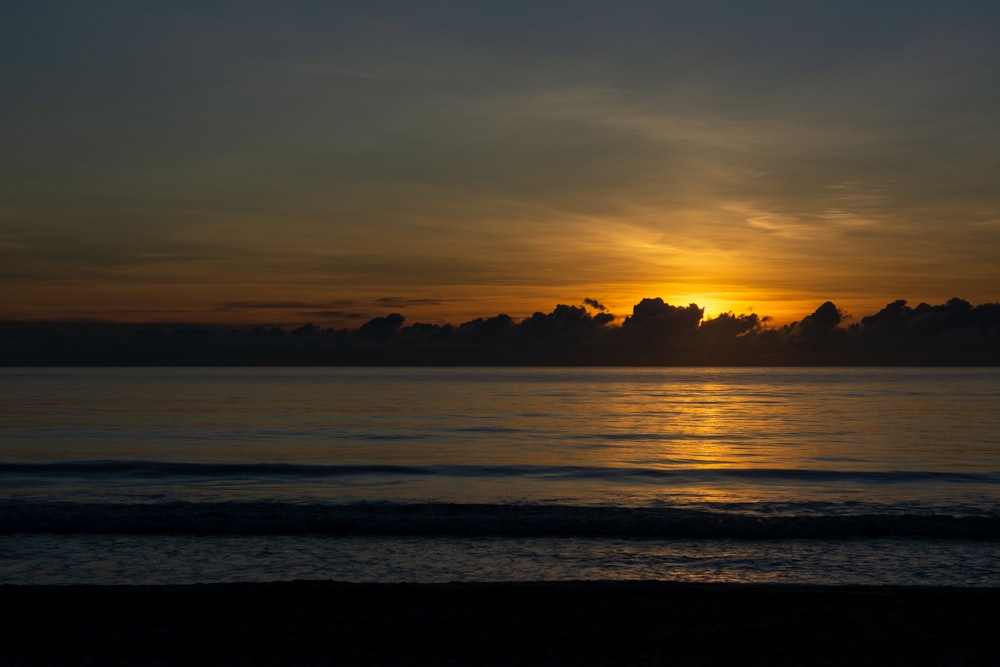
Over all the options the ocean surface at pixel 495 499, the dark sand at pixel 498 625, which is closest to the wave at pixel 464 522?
the ocean surface at pixel 495 499

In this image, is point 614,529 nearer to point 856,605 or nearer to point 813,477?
point 856,605

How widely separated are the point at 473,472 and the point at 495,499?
7.16 meters

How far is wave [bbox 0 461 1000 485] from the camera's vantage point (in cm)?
3247

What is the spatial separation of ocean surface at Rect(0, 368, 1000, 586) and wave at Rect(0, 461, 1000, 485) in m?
0.16

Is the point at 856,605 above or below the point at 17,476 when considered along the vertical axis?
above

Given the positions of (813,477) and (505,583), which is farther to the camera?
(813,477)

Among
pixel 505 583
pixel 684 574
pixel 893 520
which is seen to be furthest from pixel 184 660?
pixel 893 520

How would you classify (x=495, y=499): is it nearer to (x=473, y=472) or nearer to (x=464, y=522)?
(x=464, y=522)

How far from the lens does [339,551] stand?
1669 centimetres

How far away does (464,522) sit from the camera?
20.2m

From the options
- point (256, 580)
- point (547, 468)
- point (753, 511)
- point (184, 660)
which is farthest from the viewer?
point (547, 468)

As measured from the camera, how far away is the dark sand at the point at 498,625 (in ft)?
32.1

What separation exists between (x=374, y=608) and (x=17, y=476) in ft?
84.2

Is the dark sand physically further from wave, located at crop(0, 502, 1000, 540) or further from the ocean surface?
wave, located at crop(0, 502, 1000, 540)
